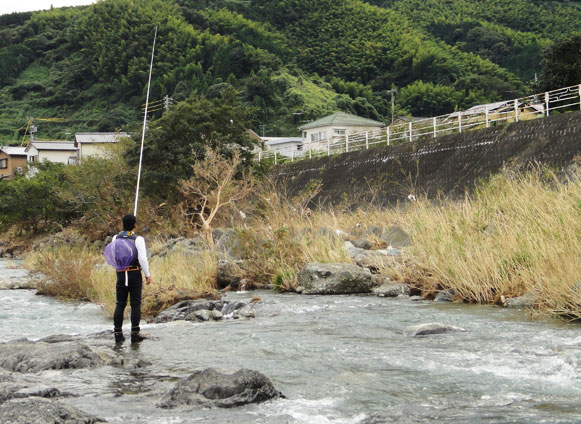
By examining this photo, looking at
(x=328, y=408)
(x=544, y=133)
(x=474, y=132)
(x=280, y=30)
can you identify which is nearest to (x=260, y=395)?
(x=328, y=408)

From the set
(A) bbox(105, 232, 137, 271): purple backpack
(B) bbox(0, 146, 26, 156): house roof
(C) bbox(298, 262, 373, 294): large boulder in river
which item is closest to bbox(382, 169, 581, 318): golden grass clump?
(C) bbox(298, 262, 373, 294): large boulder in river

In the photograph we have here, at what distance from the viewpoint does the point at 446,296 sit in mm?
10867

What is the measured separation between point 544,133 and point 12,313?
1649 cm

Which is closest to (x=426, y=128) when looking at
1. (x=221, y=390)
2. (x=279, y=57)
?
(x=221, y=390)

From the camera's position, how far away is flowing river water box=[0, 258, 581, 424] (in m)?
5.04

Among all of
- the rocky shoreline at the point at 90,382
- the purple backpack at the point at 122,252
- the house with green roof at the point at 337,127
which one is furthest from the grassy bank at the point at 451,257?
the house with green roof at the point at 337,127

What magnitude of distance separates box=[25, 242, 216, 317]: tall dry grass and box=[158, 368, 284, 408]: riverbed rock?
625cm

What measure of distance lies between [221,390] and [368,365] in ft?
5.64

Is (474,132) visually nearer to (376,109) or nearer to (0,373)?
(0,373)

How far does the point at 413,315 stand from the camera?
9539 millimetres

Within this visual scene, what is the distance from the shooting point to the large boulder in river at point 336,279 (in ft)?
41.7

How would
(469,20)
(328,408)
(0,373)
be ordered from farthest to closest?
1. (469,20)
2. (0,373)
3. (328,408)

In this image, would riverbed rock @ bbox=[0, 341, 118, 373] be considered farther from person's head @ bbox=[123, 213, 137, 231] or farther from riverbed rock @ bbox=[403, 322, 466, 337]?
riverbed rock @ bbox=[403, 322, 466, 337]

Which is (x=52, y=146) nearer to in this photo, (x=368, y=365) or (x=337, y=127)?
(x=337, y=127)
